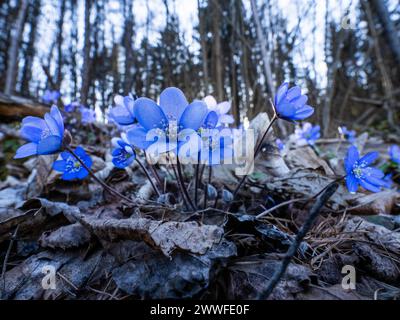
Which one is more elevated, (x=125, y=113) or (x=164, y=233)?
(x=125, y=113)

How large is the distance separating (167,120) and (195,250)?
0.44 m

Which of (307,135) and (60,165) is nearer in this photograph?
(60,165)

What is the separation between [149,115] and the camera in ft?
3.04

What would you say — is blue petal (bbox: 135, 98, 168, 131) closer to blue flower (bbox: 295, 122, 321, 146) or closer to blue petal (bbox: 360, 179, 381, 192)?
blue petal (bbox: 360, 179, 381, 192)

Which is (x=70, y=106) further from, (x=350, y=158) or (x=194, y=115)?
(x=350, y=158)

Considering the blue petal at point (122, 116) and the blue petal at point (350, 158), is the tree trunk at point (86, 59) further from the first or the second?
the blue petal at point (350, 158)

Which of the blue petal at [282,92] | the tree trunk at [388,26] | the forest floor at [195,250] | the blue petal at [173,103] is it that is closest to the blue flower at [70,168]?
the forest floor at [195,250]

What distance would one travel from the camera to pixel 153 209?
1.13 metres

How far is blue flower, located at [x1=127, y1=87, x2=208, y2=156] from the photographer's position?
0.89 m

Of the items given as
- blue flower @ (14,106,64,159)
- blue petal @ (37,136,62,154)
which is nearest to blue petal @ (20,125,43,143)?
blue flower @ (14,106,64,159)

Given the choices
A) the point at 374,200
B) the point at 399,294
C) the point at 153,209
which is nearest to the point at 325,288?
the point at 399,294

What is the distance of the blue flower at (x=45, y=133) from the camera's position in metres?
0.92

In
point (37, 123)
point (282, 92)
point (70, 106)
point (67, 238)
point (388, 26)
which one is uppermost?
point (388, 26)

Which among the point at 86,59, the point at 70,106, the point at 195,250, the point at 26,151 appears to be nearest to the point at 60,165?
the point at 26,151
